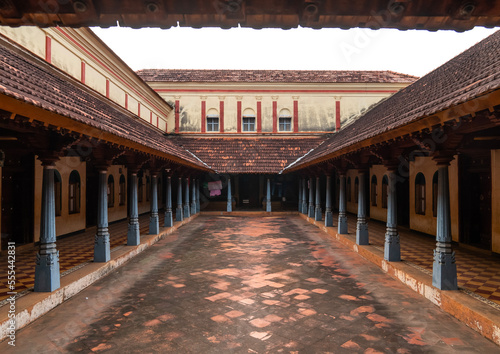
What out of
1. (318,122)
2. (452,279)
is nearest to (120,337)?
(452,279)

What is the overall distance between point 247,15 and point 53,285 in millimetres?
5099

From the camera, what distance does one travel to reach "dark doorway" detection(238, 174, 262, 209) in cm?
2344

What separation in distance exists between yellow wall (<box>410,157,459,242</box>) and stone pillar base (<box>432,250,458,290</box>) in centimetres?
467

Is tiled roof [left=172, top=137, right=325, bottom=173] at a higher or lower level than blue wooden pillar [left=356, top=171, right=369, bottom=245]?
higher

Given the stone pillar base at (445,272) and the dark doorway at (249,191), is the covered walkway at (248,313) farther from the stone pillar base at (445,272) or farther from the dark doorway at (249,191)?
the dark doorway at (249,191)

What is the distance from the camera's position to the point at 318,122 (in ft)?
73.0

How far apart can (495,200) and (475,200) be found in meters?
0.93

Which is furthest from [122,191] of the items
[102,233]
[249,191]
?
[249,191]

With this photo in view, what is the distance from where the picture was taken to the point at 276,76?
2272 centimetres

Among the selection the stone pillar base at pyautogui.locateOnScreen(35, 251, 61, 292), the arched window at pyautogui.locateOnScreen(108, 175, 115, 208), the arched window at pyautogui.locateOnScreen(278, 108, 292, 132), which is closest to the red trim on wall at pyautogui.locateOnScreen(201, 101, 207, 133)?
the arched window at pyautogui.locateOnScreen(278, 108, 292, 132)

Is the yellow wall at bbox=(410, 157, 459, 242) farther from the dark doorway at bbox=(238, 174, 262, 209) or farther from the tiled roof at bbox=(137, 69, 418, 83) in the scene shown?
the dark doorway at bbox=(238, 174, 262, 209)

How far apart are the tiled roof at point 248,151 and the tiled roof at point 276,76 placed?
4.14 meters

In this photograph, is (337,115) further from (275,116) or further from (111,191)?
(111,191)

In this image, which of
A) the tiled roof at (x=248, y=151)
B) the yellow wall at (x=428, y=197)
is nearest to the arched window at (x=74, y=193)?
the tiled roof at (x=248, y=151)
